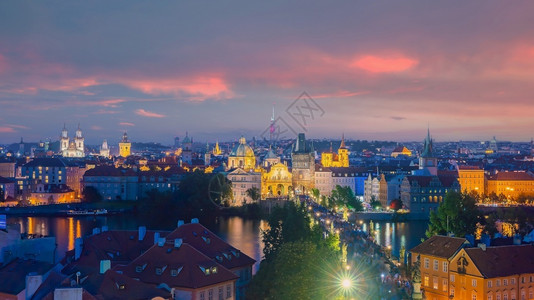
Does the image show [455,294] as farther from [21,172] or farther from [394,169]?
[21,172]

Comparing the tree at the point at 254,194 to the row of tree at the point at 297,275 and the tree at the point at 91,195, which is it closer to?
the tree at the point at 91,195

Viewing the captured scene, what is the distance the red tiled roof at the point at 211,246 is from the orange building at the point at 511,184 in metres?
48.9

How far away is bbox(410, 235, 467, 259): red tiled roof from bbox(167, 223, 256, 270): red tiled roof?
539 centimetres

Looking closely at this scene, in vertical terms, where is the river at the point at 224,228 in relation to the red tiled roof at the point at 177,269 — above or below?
below

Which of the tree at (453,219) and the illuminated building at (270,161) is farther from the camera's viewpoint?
the illuminated building at (270,161)

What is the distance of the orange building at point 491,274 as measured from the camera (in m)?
18.8

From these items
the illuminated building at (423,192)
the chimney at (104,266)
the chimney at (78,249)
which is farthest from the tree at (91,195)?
the chimney at (104,266)

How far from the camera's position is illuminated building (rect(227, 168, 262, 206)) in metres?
58.0

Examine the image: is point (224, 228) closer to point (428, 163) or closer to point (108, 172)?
point (108, 172)

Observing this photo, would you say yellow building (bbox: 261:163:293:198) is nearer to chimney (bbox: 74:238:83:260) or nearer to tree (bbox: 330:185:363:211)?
tree (bbox: 330:185:363:211)

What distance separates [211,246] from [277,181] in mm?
45485

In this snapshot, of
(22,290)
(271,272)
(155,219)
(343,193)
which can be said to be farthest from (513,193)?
(22,290)

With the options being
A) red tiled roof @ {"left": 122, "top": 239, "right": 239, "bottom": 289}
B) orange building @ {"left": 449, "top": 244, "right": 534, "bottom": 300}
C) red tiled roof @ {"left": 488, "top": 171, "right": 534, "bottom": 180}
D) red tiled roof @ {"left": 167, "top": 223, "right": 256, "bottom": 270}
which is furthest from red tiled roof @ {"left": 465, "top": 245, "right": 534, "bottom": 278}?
red tiled roof @ {"left": 488, "top": 171, "right": 534, "bottom": 180}

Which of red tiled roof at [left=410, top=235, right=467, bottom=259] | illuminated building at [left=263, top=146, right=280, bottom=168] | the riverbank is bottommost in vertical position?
the riverbank
